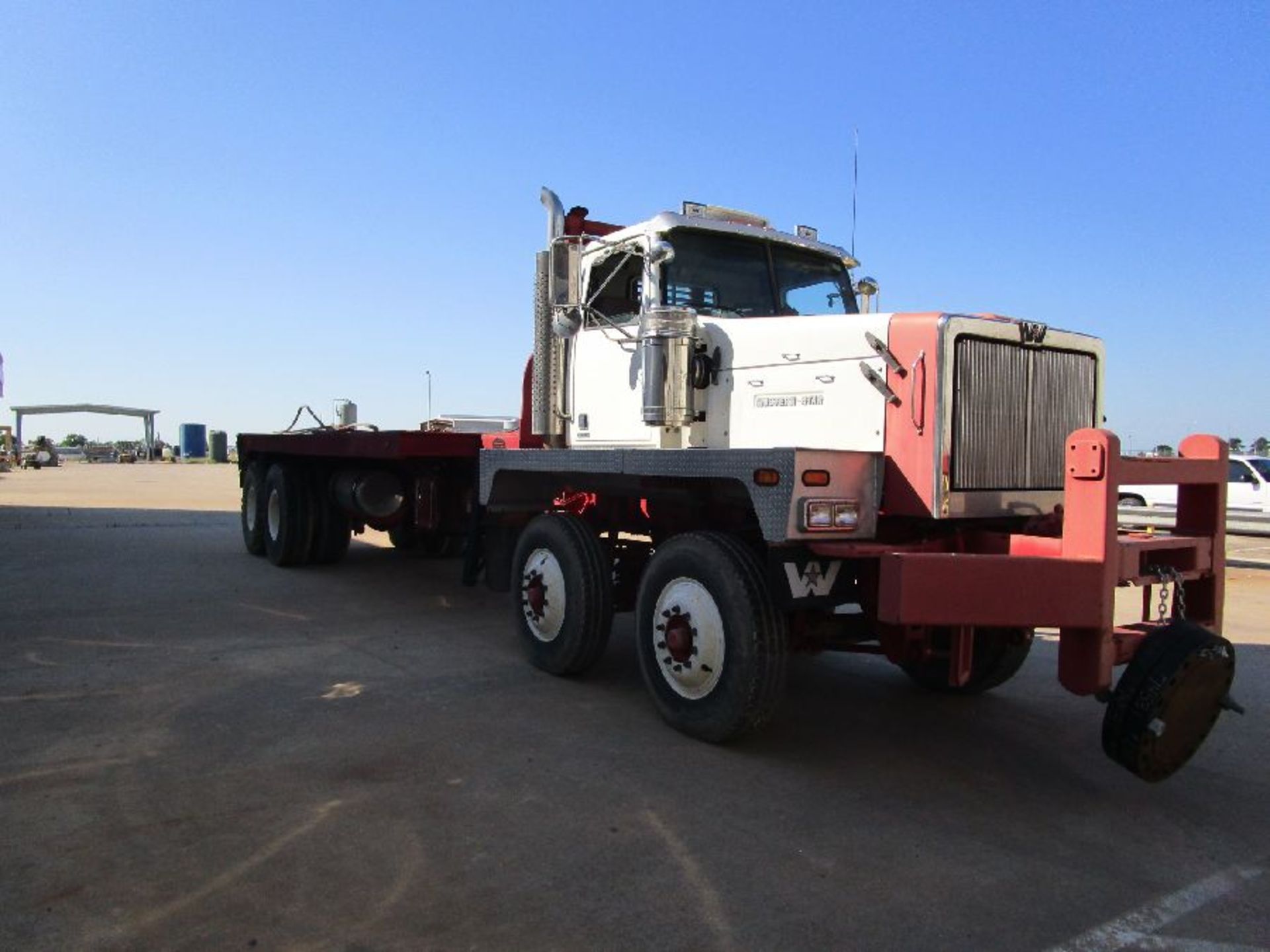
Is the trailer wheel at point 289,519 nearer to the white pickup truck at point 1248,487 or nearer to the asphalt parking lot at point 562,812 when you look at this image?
the asphalt parking lot at point 562,812

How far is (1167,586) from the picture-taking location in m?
4.22

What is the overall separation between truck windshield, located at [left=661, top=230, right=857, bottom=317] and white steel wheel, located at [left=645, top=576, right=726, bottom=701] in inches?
71.4

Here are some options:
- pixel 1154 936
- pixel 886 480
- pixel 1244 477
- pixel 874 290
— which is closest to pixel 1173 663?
pixel 1154 936

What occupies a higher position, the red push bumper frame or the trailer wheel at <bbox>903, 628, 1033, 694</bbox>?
the red push bumper frame

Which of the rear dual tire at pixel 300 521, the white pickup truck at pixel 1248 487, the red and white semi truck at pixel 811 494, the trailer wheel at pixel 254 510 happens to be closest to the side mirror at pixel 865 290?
the red and white semi truck at pixel 811 494

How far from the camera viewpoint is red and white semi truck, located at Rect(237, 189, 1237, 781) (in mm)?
3867

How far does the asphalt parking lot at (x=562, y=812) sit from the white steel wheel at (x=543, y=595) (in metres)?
0.32

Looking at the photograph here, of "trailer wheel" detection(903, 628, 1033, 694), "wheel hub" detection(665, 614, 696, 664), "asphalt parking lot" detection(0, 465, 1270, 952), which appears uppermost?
"wheel hub" detection(665, 614, 696, 664)

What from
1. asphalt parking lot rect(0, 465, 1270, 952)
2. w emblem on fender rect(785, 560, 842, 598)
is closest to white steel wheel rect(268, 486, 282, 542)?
asphalt parking lot rect(0, 465, 1270, 952)

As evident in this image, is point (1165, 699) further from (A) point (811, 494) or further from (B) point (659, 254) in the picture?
(B) point (659, 254)

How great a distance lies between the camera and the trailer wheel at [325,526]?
11070 mm

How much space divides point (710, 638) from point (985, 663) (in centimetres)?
197

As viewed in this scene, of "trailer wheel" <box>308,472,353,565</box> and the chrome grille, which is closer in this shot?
the chrome grille

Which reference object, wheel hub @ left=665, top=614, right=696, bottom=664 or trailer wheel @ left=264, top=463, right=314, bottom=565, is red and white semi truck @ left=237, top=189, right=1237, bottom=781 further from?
trailer wheel @ left=264, top=463, right=314, bottom=565
